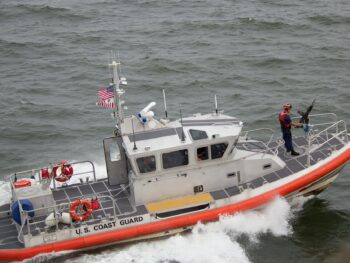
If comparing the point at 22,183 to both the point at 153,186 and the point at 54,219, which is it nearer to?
the point at 54,219

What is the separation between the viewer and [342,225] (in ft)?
57.4

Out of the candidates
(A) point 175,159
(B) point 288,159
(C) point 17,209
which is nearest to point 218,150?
(A) point 175,159

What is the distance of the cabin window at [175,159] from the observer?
52.5 feet

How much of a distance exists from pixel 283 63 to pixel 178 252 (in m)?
14.4

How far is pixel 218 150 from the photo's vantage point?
53.4 feet

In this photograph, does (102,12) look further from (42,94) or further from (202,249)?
(202,249)

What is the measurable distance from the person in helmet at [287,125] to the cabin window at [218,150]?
1.82 m

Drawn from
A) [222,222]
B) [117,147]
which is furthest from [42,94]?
[222,222]

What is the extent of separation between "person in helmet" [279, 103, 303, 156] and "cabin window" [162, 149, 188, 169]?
2.77 m

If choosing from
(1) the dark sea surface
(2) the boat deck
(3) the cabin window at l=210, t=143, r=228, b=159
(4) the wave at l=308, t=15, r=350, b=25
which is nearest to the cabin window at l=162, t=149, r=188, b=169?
(3) the cabin window at l=210, t=143, r=228, b=159

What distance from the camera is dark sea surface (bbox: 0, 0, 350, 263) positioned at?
16422 mm

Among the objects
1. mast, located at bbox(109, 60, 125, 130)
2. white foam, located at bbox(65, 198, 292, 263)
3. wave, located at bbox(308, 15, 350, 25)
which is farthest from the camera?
wave, located at bbox(308, 15, 350, 25)

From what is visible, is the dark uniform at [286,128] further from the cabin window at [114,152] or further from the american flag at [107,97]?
the american flag at [107,97]

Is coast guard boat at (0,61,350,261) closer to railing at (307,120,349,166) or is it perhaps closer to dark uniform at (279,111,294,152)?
railing at (307,120,349,166)
